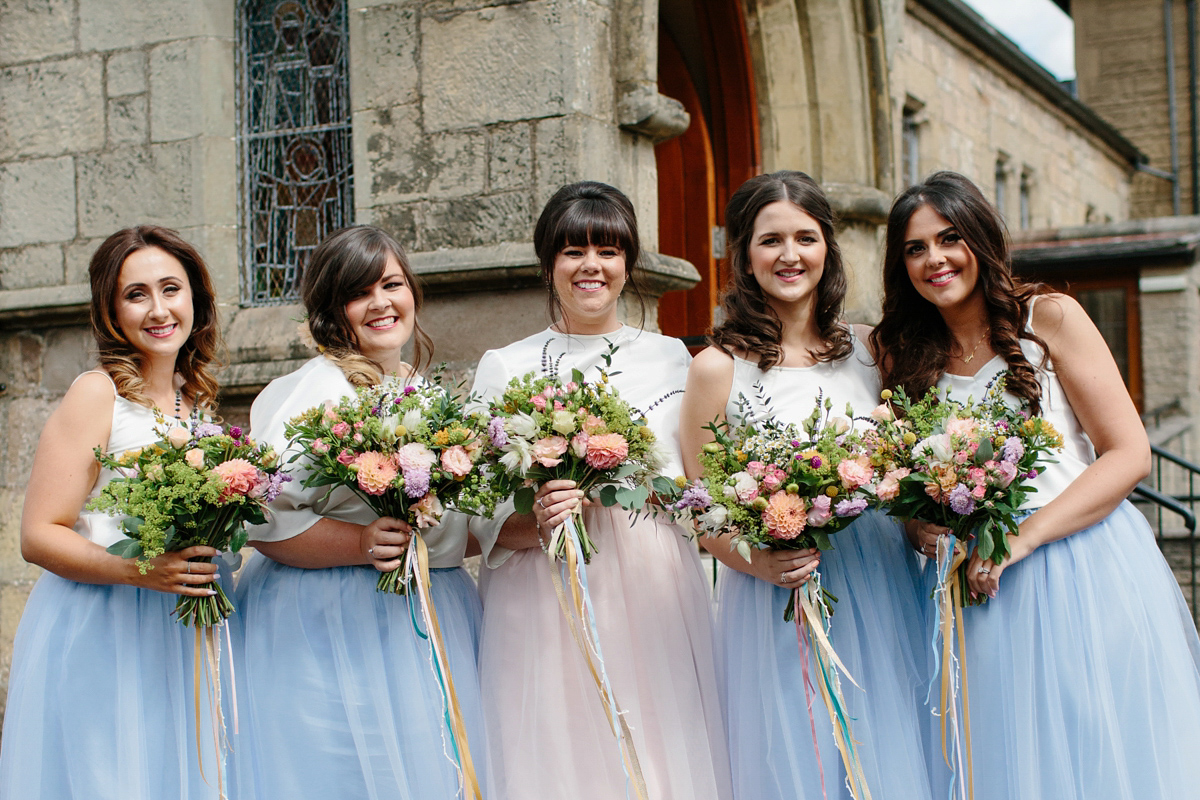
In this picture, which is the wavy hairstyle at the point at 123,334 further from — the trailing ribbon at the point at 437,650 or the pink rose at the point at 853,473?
the pink rose at the point at 853,473

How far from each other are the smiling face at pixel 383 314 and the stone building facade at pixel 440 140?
1412mm

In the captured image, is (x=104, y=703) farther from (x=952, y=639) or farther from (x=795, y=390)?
(x=952, y=639)

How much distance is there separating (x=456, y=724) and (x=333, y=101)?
3.64 metres

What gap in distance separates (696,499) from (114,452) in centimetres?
157

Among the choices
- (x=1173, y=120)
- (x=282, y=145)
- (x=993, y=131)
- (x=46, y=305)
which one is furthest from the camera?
(x=1173, y=120)

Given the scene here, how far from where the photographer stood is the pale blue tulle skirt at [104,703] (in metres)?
2.75

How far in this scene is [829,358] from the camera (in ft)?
10.2

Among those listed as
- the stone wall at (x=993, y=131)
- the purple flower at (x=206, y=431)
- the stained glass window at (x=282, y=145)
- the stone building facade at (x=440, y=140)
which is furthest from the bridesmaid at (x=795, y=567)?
the stone wall at (x=993, y=131)

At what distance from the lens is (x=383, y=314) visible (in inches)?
121

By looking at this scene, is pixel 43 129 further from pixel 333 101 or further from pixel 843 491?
Result: pixel 843 491

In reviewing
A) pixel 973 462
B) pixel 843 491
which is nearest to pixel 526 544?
pixel 843 491

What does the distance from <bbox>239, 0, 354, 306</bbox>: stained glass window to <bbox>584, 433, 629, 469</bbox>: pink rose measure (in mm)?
3289

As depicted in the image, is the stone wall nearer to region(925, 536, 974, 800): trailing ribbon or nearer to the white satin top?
region(925, 536, 974, 800): trailing ribbon

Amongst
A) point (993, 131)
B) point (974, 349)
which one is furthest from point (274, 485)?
point (993, 131)
